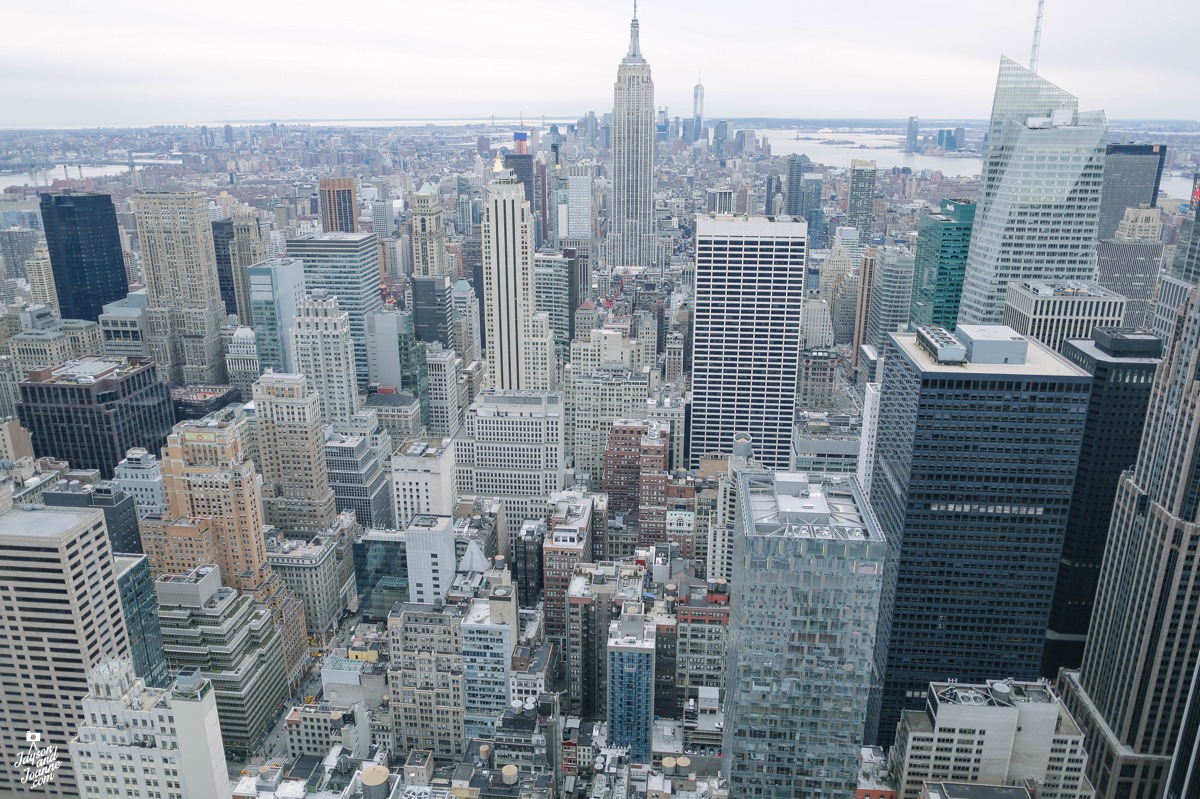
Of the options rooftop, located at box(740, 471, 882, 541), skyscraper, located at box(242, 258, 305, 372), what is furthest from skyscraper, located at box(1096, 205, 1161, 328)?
skyscraper, located at box(242, 258, 305, 372)

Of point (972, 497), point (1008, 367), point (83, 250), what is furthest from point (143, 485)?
point (83, 250)

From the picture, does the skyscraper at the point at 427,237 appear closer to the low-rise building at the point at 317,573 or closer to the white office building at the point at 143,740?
the low-rise building at the point at 317,573

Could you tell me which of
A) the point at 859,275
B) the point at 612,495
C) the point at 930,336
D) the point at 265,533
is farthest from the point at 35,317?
the point at 859,275

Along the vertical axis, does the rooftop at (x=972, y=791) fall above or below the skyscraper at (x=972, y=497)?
below

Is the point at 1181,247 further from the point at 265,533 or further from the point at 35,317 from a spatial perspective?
the point at 35,317

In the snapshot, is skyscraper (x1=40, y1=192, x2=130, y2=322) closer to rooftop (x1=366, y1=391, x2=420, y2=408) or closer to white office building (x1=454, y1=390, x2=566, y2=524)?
rooftop (x1=366, y1=391, x2=420, y2=408)

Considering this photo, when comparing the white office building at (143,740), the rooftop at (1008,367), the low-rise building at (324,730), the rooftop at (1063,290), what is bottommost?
the low-rise building at (324,730)

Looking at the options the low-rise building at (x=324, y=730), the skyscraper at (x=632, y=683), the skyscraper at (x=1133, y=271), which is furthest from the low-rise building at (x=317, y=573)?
the skyscraper at (x=1133, y=271)
